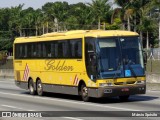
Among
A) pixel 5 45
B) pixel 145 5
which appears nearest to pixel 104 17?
pixel 145 5

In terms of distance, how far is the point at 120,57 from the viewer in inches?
843

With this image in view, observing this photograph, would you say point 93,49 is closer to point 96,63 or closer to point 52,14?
point 96,63

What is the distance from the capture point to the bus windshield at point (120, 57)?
838 inches

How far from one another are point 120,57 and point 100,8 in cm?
8227

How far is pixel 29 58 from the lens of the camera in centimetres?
2873

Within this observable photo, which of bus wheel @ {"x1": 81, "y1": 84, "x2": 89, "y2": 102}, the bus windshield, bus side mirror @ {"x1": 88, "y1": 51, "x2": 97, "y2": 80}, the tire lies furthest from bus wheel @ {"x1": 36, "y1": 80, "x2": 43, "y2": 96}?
the bus windshield

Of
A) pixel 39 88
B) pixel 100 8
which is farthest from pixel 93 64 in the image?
pixel 100 8

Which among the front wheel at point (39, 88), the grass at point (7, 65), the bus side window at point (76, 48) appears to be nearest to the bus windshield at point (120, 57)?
the bus side window at point (76, 48)

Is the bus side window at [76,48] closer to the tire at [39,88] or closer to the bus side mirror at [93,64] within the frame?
the bus side mirror at [93,64]

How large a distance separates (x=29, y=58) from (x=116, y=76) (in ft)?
28.2

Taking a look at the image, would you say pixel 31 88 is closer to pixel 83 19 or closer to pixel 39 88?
pixel 39 88

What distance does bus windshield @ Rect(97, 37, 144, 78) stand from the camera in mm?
21281

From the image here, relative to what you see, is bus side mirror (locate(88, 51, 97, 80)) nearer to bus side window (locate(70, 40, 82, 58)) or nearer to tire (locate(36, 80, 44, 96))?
bus side window (locate(70, 40, 82, 58))

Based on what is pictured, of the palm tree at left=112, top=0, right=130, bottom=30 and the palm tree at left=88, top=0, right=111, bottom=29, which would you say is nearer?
the palm tree at left=112, top=0, right=130, bottom=30
